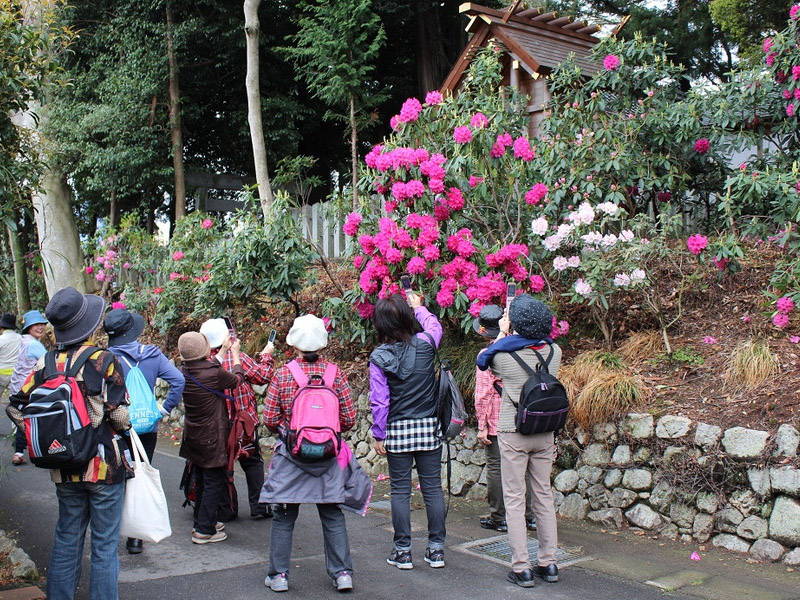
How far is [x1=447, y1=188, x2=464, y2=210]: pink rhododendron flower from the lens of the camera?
7.25 meters

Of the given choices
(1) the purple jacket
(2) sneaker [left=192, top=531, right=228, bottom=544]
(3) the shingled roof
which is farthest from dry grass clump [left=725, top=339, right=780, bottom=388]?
(3) the shingled roof

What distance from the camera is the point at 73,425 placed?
370cm

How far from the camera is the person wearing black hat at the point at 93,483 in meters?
3.87

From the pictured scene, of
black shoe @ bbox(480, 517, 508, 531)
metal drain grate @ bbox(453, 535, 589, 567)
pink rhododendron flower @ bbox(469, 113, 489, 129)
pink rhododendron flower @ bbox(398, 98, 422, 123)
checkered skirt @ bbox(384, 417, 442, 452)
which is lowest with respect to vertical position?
metal drain grate @ bbox(453, 535, 589, 567)

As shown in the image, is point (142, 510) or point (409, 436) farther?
point (409, 436)

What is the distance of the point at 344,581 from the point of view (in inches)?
184

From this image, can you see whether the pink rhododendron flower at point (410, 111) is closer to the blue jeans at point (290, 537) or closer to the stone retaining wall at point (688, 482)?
the stone retaining wall at point (688, 482)

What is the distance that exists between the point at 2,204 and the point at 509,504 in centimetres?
392

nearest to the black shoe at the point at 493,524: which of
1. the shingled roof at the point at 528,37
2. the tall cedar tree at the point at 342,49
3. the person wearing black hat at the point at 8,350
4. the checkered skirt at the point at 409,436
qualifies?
the checkered skirt at the point at 409,436

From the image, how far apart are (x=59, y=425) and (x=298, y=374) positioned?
1474 mm

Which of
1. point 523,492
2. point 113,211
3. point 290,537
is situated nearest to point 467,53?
point 113,211

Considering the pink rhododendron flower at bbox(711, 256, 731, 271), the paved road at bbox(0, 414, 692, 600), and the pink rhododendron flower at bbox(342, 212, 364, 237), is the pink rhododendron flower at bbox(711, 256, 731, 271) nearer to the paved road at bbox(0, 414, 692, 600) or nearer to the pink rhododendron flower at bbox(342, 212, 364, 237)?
the paved road at bbox(0, 414, 692, 600)

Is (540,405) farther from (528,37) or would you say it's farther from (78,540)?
(528,37)

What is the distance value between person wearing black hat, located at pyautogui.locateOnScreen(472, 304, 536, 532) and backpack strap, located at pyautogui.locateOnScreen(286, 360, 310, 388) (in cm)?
151
